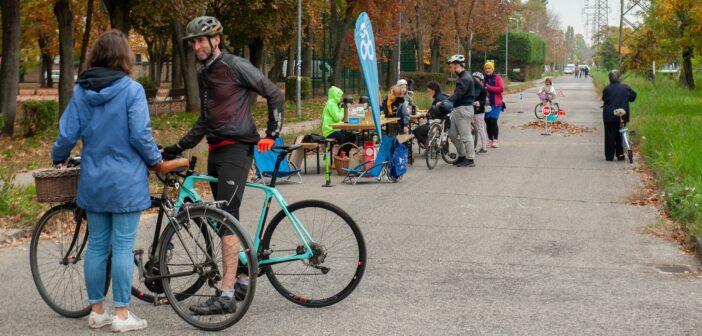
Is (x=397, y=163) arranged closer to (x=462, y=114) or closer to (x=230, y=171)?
(x=462, y=114)

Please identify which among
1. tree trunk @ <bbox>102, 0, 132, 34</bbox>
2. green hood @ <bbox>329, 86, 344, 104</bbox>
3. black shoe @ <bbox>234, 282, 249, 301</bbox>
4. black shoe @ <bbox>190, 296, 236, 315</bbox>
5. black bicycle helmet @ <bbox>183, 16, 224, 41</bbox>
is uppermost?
tree trunk @ <bbox>102, 0, 132, 34</bbox>

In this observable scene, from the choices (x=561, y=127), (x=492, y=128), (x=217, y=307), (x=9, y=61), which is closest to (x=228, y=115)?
(x=217, y=307)

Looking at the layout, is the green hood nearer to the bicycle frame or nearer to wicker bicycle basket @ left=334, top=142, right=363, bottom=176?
wicker bicycle basket @ left=334, top=142, right=363, bottom=176

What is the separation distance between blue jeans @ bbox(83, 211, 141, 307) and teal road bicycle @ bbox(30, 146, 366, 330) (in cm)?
11

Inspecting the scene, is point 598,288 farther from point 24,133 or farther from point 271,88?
point 24,133

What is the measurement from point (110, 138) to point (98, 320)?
3.70 ft

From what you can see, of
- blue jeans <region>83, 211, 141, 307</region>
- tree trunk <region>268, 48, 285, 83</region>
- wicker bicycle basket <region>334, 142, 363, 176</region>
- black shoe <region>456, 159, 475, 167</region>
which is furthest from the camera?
tree trunk <region>268, 48, 285, 83</region>

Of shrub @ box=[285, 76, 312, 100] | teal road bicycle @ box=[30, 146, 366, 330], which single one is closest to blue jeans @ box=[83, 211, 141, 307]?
teal road bicycle @ box=[30, 146, 366, 330]

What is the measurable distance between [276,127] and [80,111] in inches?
47.6

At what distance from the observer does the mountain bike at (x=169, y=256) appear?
5.65m

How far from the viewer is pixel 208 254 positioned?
227 inches

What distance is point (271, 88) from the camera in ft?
20.0

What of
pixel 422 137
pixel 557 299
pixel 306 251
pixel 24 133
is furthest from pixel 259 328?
pixel 24 133

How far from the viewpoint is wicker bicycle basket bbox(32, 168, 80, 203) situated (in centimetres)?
554
